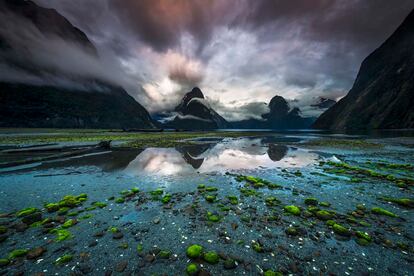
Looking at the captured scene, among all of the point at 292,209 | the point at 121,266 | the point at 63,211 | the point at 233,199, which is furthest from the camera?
the point at 233,199

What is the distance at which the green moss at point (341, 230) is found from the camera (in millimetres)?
7590

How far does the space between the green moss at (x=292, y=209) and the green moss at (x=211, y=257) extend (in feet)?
18.9

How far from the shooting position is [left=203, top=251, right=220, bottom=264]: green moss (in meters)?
6.13

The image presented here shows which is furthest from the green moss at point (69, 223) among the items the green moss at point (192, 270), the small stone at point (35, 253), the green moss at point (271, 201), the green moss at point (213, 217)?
the green moss at point (271, 201)

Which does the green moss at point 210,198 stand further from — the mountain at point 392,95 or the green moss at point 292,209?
the mountain at point 392,95

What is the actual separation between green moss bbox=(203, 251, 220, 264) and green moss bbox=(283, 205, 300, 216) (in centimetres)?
577

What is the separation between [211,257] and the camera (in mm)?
6223

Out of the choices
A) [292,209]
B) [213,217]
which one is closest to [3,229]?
[213,217]

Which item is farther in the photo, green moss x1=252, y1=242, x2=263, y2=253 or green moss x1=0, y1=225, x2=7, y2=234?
green moss x1=0, y1=225, x2=7, y2=234

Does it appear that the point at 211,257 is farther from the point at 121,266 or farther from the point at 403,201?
the point at 403,201

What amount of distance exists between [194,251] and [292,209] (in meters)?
6.64

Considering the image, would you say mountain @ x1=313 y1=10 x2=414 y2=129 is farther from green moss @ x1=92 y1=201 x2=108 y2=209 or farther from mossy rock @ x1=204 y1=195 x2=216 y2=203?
green moss @ x1=92 y1=201 x2=108 y2=209

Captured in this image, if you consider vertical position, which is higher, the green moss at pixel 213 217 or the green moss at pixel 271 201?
the green moss at pixel 271 201

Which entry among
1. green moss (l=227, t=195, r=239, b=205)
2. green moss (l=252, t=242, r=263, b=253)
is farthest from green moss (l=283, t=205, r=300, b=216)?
green moss (l=252, t=242, r=263, b=253)
